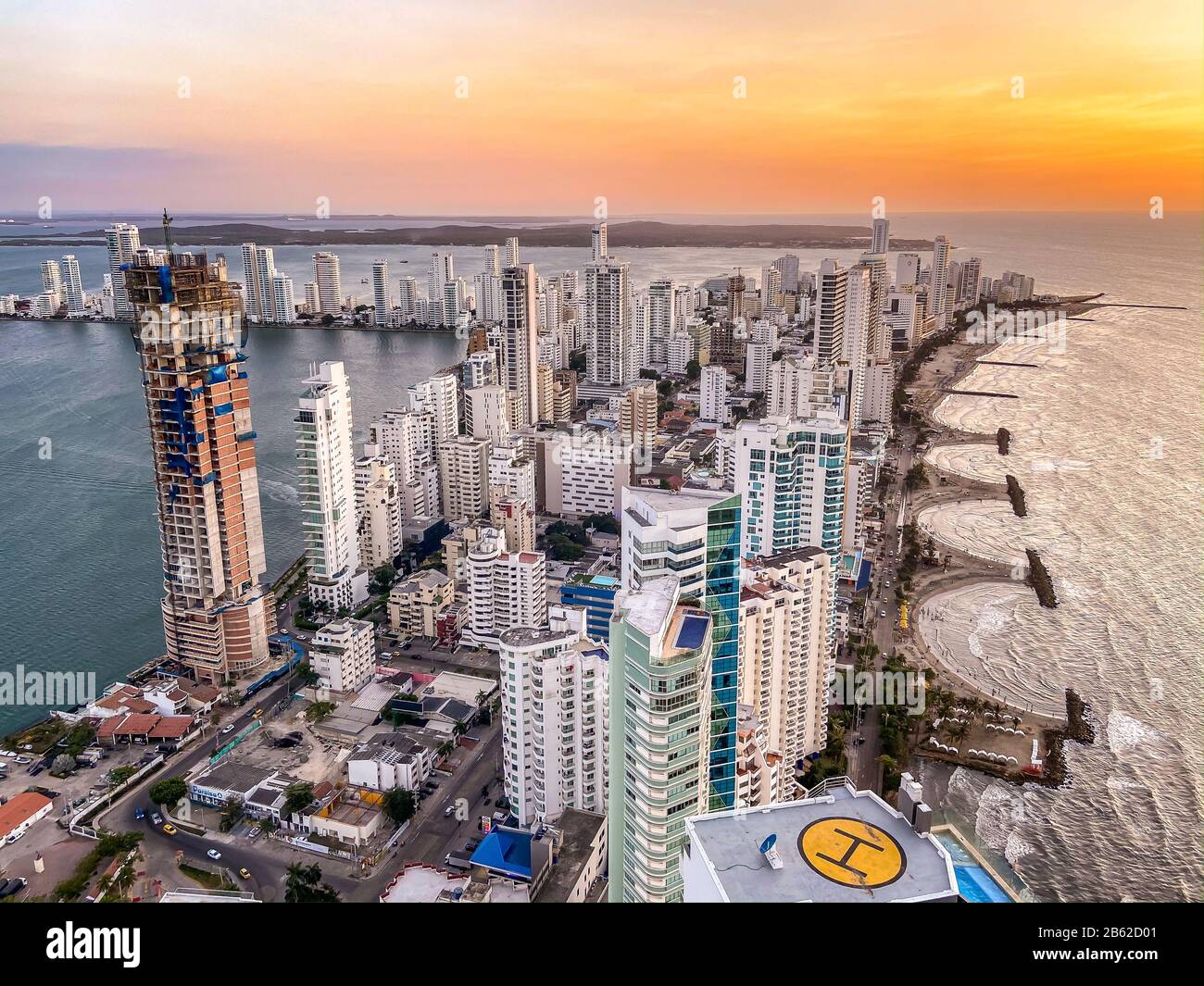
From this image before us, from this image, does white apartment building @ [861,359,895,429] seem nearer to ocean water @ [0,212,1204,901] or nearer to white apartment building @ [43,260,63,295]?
ocean water @ [0,212,1204,901]

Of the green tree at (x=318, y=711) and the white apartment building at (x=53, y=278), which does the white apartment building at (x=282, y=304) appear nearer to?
the white apartment building at (x=53, y=278)

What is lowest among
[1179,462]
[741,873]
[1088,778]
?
[1088,778]

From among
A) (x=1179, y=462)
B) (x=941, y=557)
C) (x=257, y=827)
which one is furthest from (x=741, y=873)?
(x=1179, y=462)

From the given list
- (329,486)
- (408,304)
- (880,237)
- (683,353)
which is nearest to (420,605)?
(329,486)

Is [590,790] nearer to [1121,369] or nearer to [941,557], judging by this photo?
[941,557]

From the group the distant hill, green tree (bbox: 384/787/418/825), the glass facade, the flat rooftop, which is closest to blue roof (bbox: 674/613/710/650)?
the glass facade

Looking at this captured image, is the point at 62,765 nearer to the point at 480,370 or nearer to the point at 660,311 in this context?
the point at 480,370

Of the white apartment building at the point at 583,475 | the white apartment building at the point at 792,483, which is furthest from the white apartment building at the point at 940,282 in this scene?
the white apartment building at the point at 792,483
